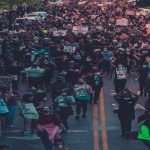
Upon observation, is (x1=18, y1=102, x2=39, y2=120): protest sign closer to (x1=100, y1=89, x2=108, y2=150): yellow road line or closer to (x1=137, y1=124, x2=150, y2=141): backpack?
(x1=100, y1=89, x2=108, y2=150): yellow road line

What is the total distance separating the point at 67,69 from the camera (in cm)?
2423

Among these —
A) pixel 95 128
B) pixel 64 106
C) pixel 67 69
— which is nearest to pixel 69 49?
pixel 67 69

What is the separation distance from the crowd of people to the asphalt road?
0.32 metres

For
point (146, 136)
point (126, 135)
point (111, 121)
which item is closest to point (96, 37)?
point (111, 121)

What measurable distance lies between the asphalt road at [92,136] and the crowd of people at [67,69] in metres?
0.32

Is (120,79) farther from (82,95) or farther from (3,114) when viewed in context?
(3,114)

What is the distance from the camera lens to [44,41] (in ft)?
101

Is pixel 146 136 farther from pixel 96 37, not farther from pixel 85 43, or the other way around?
pixel 96 37

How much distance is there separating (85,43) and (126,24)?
1206 cm

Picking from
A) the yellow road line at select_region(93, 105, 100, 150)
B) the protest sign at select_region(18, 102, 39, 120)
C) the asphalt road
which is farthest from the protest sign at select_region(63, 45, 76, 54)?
the protest sign at select_region(18, 102, 39, 120)

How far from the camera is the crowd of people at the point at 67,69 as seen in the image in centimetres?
1875

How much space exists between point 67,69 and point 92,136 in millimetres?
5714

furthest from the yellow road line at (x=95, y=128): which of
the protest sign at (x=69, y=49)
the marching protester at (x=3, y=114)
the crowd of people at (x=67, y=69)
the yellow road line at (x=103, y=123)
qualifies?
the protest sign at (x=69, y=49)

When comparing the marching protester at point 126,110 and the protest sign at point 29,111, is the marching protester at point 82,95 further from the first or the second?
the protest sign at point 29,111
